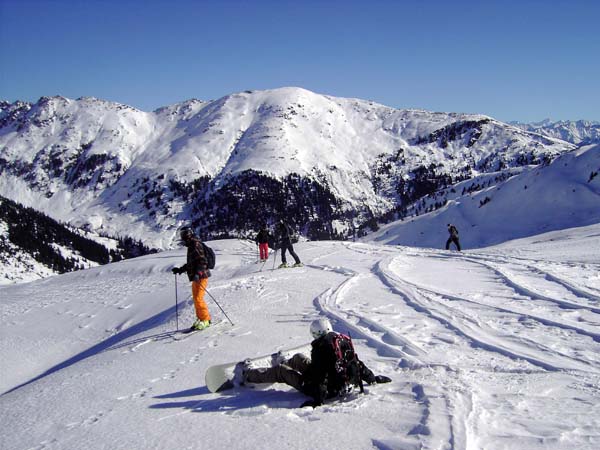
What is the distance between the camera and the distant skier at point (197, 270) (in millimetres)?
10961

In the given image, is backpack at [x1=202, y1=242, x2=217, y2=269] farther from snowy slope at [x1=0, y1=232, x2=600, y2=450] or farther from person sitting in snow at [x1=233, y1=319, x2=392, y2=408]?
person sitting in snow at [x1=233, y1=319, x2=392, y2=408]

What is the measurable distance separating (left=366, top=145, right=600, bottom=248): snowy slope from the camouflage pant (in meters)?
64.8

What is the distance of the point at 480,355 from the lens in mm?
7719

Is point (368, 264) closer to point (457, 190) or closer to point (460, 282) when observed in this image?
point (460, 282)

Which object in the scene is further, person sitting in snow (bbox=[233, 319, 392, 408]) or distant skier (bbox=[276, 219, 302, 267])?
distant skier (bbox=[276, 219, 302, 267])

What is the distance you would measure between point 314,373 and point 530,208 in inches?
3525

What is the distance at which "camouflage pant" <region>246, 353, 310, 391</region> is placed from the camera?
661cm

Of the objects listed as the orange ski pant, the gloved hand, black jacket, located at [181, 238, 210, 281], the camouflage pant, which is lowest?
the gloved hand

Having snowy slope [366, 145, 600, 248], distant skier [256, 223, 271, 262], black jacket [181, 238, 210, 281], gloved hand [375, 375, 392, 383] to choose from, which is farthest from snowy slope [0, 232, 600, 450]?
snowy slope [366, 145, 600, 248]

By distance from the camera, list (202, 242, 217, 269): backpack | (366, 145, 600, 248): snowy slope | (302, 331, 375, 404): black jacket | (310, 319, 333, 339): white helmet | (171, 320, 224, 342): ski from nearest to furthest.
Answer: (302, 331, 375, 404): black jacket → (310, 319, 333, 339): white helmet → (171, 320, 224, 342): ski → (202, 242, 217, 269): backpack → (366, 145, 600, 248): snowy slope

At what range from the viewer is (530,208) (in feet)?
273

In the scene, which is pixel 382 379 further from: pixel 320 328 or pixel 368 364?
pixel 320 328

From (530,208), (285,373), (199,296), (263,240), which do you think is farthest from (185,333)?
(530,208)

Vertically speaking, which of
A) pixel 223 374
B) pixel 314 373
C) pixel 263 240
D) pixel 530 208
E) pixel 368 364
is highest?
pixel 530 208
